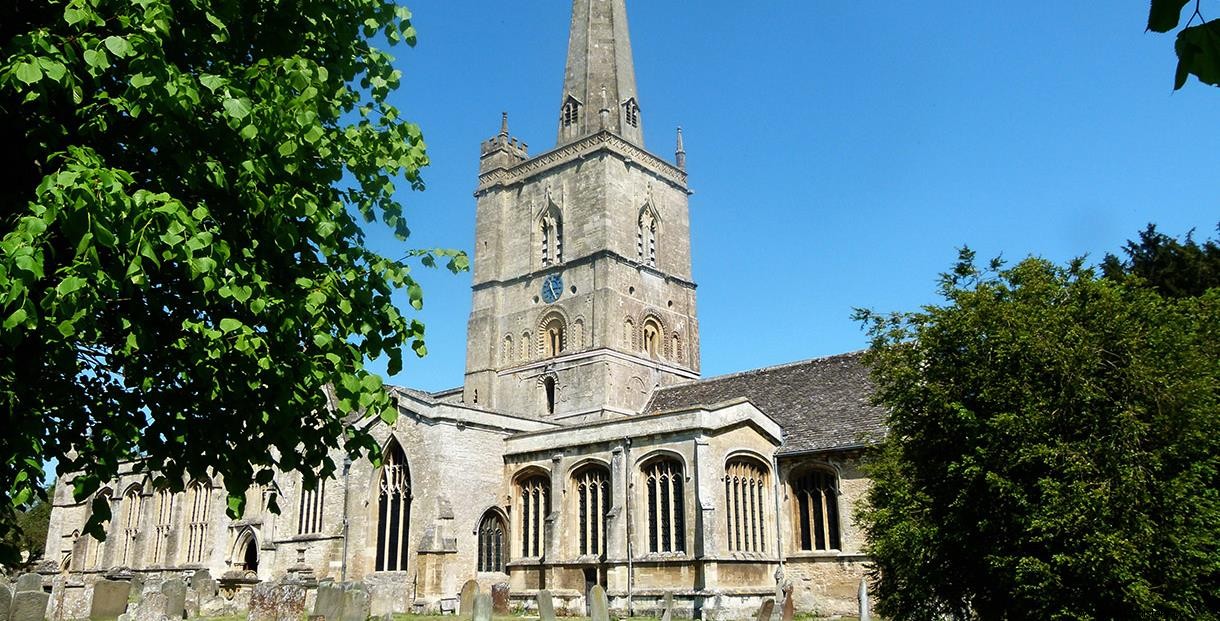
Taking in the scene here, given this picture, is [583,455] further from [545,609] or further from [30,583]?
[30,583]

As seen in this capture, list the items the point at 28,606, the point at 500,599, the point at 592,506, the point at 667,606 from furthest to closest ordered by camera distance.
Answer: the point at 592,506
the point at 500,599
the point at 667,606
the point at 28,606

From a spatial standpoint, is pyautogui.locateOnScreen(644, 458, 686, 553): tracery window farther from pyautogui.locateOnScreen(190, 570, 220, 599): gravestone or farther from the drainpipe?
pyautogui.locateOnScreen(190, 570, 220, 599): gravestone

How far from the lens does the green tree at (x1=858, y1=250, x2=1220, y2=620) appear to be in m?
13.6

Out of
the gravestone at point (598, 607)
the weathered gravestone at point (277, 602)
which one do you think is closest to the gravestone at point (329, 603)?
the weathered gravestone at point (277, 602)

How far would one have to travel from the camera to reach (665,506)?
95.1ft

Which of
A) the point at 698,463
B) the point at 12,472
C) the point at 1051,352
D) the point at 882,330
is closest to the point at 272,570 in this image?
the point at 698,463

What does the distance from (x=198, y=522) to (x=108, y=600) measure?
16.1 m

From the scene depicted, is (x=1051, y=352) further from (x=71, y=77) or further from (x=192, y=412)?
(x=71, y=77)

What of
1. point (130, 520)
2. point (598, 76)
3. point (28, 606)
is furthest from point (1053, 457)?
point (130, 520)

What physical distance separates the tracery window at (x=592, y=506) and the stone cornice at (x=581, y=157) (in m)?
16.5

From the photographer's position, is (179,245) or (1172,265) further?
(1172,265)

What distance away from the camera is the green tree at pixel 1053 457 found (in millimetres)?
13617

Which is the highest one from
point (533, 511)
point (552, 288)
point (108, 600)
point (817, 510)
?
point (552, 288)

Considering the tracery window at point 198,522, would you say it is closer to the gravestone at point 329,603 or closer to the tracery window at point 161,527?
the tracery window at point 161,527
